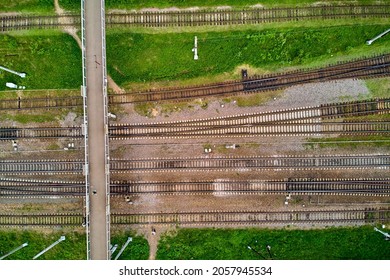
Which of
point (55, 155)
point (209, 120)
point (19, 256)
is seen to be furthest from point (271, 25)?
point (19, 256)

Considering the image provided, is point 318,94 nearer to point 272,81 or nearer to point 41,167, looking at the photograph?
point 272,81

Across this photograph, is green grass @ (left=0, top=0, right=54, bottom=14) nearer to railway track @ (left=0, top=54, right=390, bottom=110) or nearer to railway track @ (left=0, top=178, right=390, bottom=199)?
railway track @ (left=0, top=54, right=390, bottom=110)

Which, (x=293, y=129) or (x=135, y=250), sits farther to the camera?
(x=135, y=250)

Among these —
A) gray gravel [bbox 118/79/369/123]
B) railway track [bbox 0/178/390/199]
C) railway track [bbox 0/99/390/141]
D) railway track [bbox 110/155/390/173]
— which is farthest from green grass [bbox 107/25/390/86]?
railway track [bbox 0/178/390/199]

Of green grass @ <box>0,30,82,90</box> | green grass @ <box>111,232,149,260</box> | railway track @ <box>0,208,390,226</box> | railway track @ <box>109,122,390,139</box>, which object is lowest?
green grass @ <box>111,232,149,260</box>

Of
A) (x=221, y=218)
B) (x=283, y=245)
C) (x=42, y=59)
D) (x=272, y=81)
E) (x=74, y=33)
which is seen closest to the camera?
(x=283, y=245)

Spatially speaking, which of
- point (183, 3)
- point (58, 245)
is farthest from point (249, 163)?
point (58, 245)

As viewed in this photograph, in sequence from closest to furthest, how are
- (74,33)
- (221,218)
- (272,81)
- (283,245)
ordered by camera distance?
1. (283,245)
2. (272,81)
3. (221,218)
4. (74,33)
